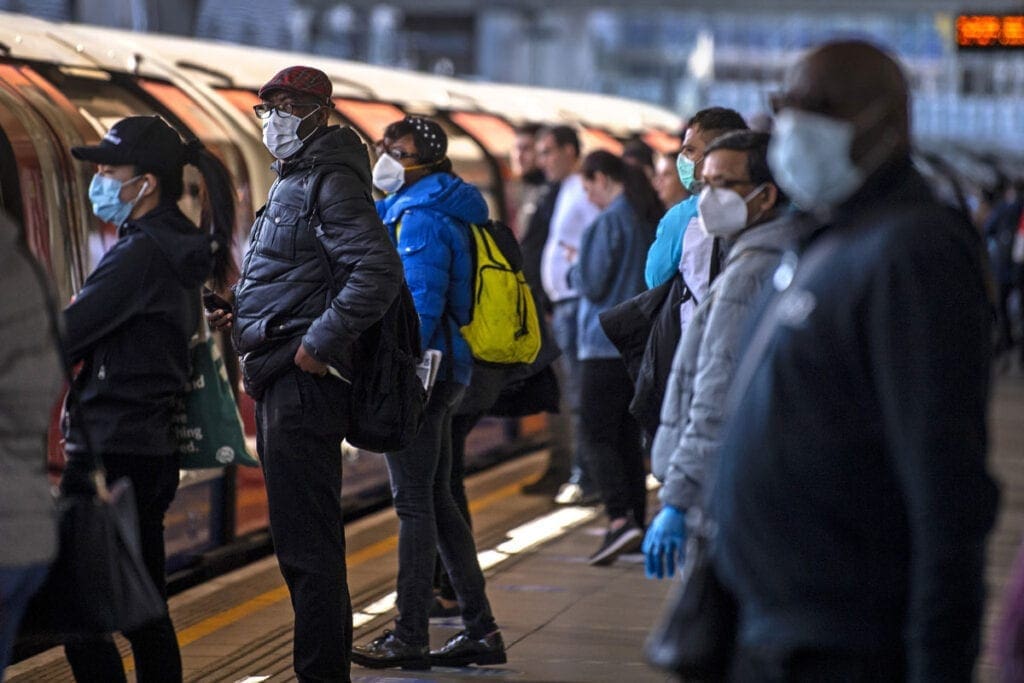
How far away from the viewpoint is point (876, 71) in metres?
2.90

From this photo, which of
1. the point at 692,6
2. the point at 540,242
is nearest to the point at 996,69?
the point at 692,6

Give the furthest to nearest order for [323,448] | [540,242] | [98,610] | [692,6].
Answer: [692,6] < [540,242] < [323,448] < [98,610]

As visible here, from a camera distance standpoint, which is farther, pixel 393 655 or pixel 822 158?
pixel 393 655

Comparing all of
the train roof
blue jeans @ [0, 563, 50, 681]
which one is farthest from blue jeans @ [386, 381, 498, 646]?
blue jeans @ [0, 563, 50, 681]

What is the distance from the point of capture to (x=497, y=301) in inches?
247

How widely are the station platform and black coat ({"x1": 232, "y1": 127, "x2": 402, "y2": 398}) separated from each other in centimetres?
125

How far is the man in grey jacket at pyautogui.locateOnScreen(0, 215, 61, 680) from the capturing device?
332cm

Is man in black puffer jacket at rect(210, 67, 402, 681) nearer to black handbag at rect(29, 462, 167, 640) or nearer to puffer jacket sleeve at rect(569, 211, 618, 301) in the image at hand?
black handbag at rect(29, 462, 167, 640)

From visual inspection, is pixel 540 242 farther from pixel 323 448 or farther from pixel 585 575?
pixel 323 448

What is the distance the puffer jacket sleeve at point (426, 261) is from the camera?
6039 millimetres

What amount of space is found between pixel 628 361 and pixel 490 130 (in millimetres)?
6445

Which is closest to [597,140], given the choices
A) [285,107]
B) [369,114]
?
[369,114]

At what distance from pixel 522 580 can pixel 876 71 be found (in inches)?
197

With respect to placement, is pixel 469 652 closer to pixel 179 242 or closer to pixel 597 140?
pixel 179 242
